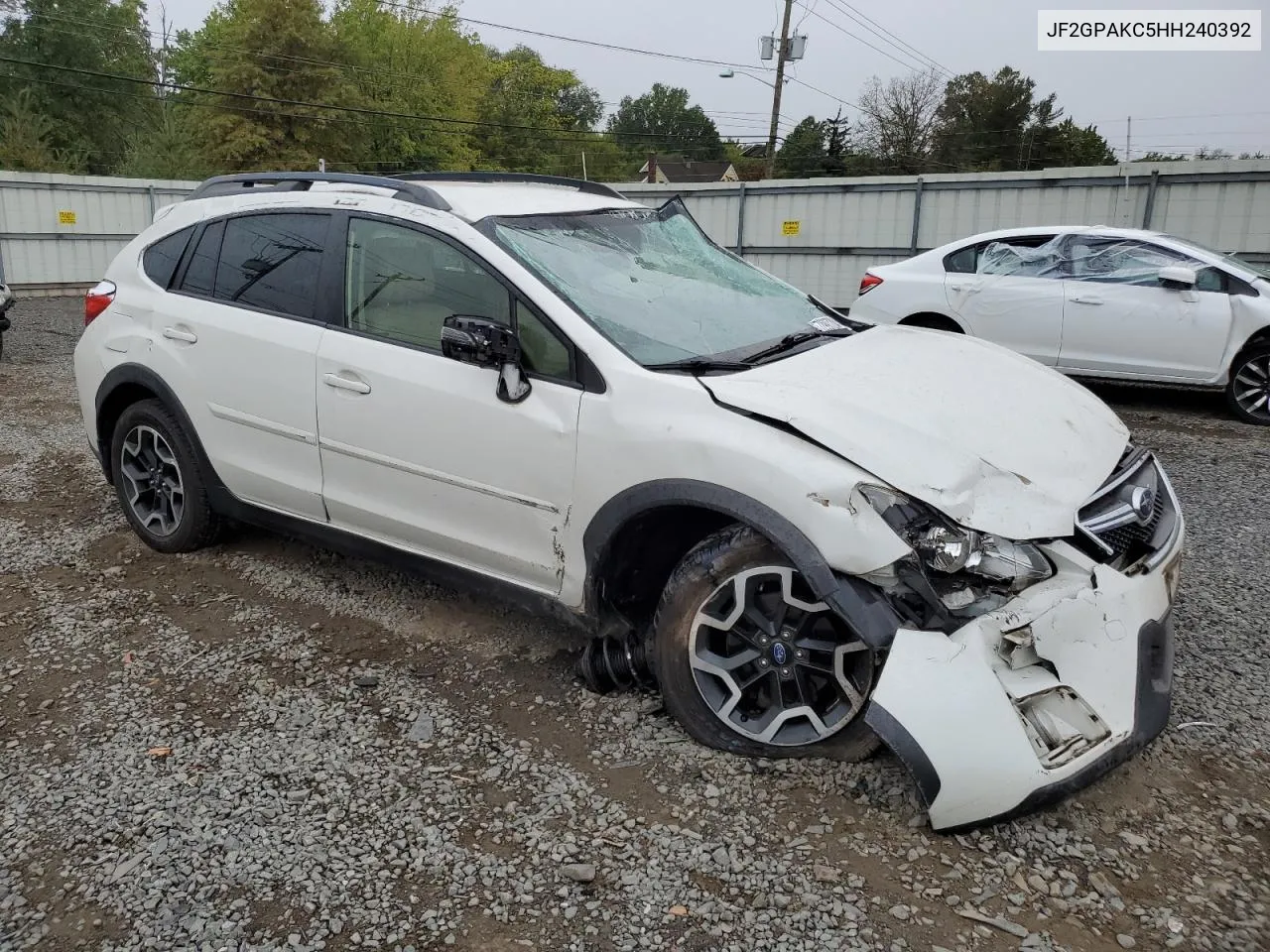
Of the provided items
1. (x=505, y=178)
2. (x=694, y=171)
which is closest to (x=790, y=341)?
(x=505, y=178)

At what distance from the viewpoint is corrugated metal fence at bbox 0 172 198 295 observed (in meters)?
18.3

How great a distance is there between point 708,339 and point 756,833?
1666 millimetres

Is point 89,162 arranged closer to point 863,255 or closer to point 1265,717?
point 863,255

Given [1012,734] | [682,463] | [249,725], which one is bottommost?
[249,725]

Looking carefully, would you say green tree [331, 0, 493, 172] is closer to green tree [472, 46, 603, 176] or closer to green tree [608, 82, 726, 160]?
green tree [472, 46, 603, 176]

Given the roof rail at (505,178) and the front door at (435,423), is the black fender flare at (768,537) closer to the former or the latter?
the front door at (435,423)

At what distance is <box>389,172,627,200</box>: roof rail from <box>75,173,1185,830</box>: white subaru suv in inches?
1.3

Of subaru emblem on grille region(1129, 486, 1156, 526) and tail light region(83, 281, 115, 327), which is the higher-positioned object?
tail light region(83, 281, 115, 327)

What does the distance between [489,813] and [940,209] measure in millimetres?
13582

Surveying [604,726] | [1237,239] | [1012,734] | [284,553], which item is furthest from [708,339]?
[1237,239]

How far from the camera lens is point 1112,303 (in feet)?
26.7

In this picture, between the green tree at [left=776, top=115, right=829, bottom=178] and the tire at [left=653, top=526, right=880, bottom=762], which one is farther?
the green tree at [left=776, top=115, right=829, bottom=178]

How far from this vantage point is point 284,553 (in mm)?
4848

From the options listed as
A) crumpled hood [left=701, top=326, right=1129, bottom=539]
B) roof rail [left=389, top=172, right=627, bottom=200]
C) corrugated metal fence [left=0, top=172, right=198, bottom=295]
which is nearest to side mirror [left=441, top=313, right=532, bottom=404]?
crumpled hood [left=701, top=326, right=1129, bottom=539]
